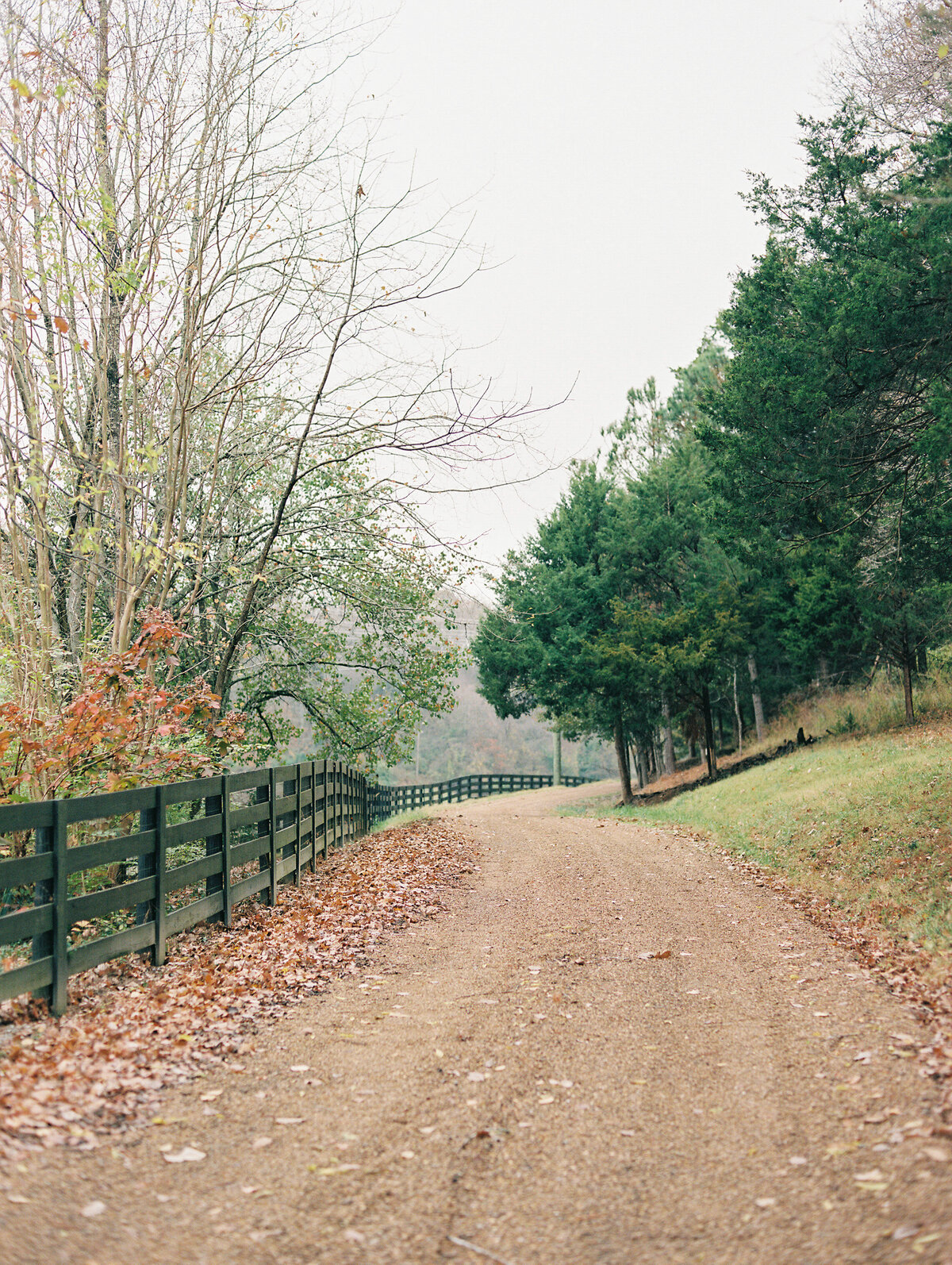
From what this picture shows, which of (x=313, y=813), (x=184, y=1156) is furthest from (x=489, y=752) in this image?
(x=184, y=1156)

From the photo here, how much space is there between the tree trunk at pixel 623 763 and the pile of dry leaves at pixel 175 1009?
18.5 metres

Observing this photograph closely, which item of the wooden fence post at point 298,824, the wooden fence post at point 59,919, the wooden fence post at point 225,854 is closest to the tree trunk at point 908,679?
the wooden fence post at point 298,824

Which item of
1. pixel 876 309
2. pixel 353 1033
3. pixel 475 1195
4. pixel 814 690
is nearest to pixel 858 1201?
pixel 475 1195

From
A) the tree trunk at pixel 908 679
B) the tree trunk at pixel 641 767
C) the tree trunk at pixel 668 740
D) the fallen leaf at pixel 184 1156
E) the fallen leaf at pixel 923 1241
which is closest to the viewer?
the fallen leaf at pixel 923 1241

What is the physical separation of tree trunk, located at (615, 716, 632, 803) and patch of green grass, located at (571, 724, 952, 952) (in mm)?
5860

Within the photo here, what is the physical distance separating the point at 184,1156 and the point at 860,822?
10.3 m

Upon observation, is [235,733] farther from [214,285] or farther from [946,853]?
[946,853]

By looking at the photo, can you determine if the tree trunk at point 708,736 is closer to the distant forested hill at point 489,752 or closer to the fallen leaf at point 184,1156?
the fallen leaf at point 184,1156

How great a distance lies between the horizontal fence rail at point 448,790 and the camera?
29.8m

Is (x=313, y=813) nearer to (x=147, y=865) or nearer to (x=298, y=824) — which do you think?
(x=298, y=824)

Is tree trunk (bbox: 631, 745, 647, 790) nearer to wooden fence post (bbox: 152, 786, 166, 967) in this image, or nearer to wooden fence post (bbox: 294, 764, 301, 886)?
wooden fence post (bbox: 294, 764, 301, 886)

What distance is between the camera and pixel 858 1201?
9.82 ft

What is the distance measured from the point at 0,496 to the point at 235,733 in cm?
342

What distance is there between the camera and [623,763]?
1113 inches
